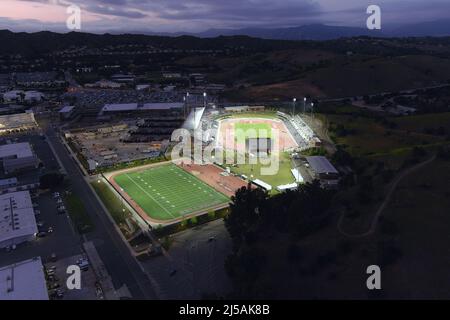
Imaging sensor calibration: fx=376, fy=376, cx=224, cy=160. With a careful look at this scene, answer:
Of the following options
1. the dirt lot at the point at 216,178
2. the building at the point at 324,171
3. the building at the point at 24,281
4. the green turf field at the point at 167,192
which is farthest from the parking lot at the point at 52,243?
the building at the point at 324,171

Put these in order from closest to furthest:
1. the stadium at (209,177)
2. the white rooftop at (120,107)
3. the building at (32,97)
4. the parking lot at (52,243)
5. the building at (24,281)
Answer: the building at (24,281) < the parking lot at (52,243) < the stadium at (209,177) < the white rooftop at (120,107) < the building at (32,97)

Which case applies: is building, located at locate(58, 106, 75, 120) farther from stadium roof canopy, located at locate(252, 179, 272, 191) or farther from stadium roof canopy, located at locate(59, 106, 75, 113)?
stadium roof canopy, located at locate(252, 179, 272, 191)

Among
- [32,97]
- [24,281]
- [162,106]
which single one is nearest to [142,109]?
[162,106]

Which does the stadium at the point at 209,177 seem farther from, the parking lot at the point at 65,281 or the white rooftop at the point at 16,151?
the white rooftop at the point at 16,151

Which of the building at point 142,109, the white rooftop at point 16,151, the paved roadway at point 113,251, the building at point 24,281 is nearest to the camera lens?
the building at point 24,281

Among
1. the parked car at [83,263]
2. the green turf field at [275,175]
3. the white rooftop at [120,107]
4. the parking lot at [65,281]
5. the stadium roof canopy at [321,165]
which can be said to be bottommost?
the parking lot at [65,281]

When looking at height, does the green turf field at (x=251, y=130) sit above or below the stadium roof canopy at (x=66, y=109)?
below

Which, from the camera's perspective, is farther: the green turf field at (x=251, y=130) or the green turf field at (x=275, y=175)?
the green turf field at (x=251, y=130)

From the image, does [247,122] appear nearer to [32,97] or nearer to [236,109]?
[236,109]

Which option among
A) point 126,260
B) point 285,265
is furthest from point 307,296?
point 126,260
